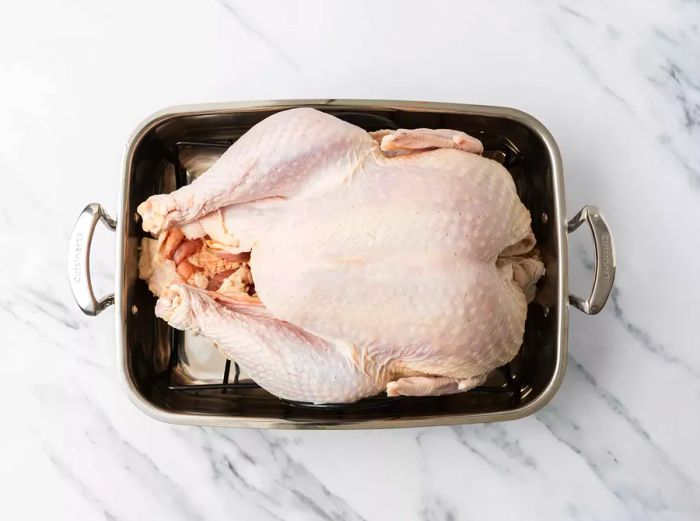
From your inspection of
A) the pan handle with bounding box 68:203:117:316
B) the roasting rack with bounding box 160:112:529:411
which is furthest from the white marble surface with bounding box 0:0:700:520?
the pan handle with bounding box 68:203:117:316

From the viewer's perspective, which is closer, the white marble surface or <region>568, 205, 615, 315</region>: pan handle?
<region>568, 205, 615, 315</region>: pan handle

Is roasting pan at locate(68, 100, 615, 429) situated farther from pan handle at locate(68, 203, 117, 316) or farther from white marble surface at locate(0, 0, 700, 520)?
white marble surface at locate(0, 0, 700, 520)

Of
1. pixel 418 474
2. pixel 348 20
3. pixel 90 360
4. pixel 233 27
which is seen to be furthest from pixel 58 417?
pixel 348 20

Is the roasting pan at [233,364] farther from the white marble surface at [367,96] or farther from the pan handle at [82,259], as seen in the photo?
the white marble surface at [367,96]

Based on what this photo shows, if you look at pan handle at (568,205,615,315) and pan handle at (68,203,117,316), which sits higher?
pan handle at (568,205,615,315)

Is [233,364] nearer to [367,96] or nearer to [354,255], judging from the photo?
[354,255]

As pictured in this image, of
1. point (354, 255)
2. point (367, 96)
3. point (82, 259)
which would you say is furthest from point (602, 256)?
point (82, 259)
